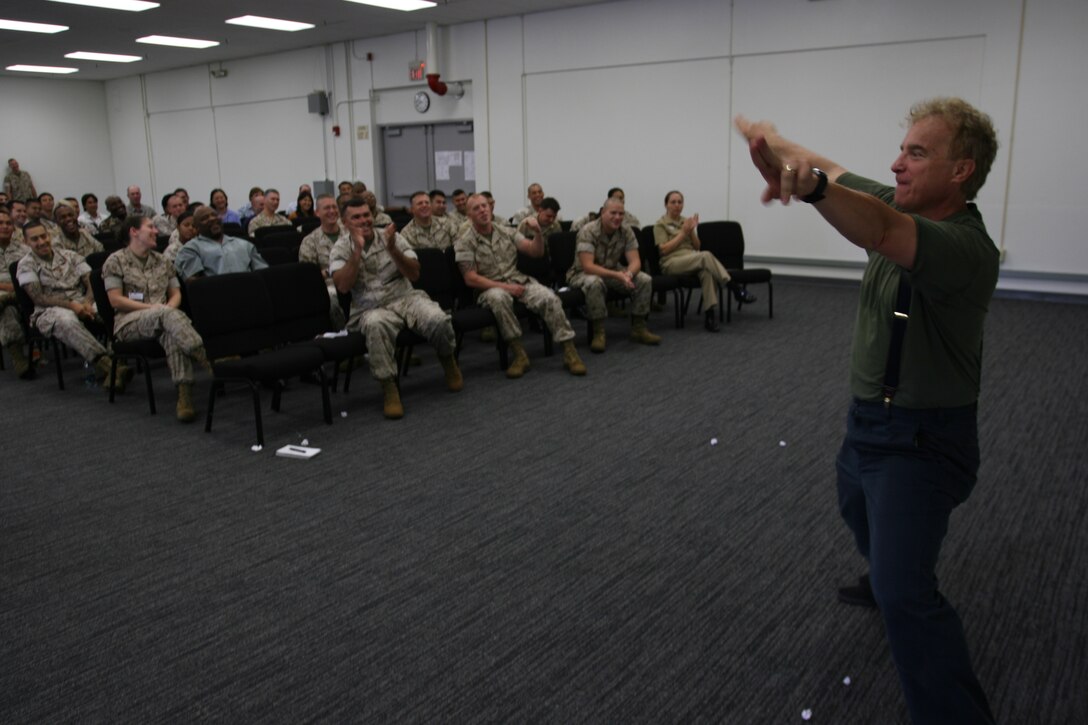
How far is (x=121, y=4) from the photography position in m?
9.84

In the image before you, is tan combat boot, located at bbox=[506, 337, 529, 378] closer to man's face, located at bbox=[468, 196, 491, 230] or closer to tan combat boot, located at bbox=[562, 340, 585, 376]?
tan combat boot, located at bbox=[562, 340, 585, 376]

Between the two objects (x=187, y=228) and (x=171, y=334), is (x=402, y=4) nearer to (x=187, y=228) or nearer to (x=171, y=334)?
(x=187, y=228)

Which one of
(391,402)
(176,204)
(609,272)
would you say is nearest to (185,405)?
(391,402)

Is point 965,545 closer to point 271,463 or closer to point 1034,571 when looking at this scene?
point 1034,571

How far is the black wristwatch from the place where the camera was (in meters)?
1.39

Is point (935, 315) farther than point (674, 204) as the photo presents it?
No

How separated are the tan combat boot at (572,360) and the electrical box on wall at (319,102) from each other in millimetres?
9609

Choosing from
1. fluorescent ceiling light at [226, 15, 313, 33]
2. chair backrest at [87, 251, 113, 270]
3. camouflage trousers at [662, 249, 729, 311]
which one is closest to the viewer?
chair backrest at [87, 251, 113, 270]

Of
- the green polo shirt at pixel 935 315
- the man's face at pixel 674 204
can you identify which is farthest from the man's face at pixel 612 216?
the green polo shirt at pixel 935 315

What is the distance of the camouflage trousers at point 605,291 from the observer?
6402 mm

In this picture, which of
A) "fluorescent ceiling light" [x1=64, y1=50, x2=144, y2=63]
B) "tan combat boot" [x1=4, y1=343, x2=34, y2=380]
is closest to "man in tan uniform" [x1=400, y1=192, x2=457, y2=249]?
"tan combat boot" [x1=4, y1=343, x2=34, y2=380]

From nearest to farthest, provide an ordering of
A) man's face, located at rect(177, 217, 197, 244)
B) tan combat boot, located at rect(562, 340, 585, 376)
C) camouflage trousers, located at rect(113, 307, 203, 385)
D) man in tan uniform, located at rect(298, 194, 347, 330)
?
1. camouflage trousers, located at rect(113, 307, 203, 385)
2. tan combat boot, located at rect(562, 340, 585, 376)
3. man's face, located at rect(177, 217, 197, 244)
4. man in tan uniform, located at rect(298, 194, 347, 330)

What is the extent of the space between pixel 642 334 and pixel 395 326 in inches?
92.9

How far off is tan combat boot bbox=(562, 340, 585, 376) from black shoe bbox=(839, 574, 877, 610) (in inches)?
126
